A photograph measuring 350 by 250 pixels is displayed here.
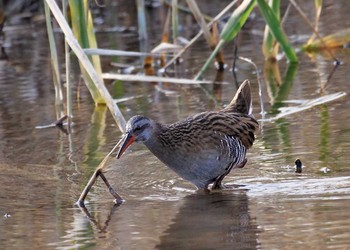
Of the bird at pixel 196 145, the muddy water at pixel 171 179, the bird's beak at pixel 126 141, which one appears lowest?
the muddy water at pixel 171 179

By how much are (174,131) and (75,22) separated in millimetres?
1743

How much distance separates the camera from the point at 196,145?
638cm

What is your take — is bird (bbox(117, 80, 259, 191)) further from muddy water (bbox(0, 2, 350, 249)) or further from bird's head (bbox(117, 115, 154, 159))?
muddy water (bbox(0, 2, 350, 249))

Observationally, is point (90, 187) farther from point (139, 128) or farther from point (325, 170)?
point (325, 170)

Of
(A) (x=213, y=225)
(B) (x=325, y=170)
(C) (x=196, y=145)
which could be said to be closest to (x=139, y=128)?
(C) (x=196, y=145)

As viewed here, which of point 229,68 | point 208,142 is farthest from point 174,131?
point 229,68

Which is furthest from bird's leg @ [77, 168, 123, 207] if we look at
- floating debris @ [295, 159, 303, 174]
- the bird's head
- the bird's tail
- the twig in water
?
the bird's tail

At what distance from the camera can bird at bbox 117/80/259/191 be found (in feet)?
20.4

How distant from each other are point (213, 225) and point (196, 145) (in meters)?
1.07

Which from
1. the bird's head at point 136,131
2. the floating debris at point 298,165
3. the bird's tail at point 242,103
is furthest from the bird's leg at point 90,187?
the bird's tail at point 242,103

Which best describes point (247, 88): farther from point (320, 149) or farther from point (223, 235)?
point (223, 235)

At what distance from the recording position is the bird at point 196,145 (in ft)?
20.4

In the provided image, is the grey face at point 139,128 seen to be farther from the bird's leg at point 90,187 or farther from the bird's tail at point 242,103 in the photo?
the bird's tail at point 242,103

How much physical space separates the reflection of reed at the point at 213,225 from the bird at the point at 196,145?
16cm
